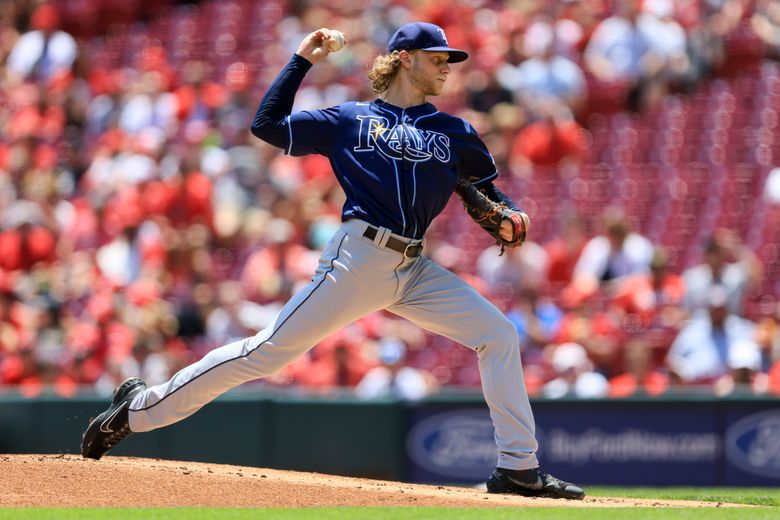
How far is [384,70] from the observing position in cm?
519

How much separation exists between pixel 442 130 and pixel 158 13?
9906 millimetres

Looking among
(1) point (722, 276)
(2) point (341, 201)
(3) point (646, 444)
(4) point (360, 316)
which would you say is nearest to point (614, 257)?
(1) point (722, 276)

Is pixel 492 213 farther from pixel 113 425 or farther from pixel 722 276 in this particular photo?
pixel 722 276

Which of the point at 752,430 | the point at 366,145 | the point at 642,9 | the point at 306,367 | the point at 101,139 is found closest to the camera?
the point at 366,145

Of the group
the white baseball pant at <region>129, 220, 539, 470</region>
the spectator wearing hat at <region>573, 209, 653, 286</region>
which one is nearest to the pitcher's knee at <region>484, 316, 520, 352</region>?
the white baseball pant at <region>129, 220, 539, 470</region>

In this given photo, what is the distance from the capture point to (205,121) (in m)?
11.8

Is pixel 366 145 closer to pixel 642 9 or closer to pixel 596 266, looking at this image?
pixel 596 266

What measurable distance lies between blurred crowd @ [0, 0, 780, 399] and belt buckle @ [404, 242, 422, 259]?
3.57 m

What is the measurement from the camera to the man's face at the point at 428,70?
5.12 meters

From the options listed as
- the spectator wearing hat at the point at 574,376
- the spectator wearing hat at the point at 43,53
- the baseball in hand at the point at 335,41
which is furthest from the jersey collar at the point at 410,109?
the spectator wearing hat at the point at 43,53

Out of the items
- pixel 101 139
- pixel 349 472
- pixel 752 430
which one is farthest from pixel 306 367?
pixel 101 139

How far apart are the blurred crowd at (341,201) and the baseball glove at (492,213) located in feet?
11.2

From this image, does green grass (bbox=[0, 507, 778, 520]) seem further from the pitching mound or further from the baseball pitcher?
the baseball pitcher

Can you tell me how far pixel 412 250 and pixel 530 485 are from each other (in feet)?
3.46
